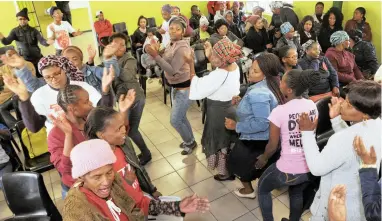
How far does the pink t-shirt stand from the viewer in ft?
7.20

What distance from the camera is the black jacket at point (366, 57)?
16.1 ft

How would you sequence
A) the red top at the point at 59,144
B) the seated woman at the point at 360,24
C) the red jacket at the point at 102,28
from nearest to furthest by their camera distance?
1. the red top at the point at 59,144
2. the seated woman at the point at 360,24
3. the red jacket at the point at 102,28

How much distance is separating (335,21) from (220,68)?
13.6 ft

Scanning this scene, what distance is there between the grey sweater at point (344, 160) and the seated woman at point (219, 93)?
1.09 metres

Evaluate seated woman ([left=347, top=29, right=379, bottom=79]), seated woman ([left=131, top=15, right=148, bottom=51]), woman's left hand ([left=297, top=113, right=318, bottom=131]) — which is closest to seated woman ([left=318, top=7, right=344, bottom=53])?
seated woman ([left=347, top=29, right=379, bottom=79])

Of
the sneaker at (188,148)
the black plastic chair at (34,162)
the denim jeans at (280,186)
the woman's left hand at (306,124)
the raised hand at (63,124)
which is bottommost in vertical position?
the sneaker at (188,148)

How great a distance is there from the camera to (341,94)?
4.12 m

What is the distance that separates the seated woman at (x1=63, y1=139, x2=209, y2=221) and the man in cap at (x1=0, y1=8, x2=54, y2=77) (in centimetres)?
483

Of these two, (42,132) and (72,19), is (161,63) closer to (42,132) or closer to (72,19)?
(42,132)

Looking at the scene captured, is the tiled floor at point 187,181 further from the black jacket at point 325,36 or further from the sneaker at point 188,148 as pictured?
the black jacket at point 325,36

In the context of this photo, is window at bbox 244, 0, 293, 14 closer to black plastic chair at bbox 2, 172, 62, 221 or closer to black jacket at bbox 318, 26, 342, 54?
black jacket at bbox 318, 26, 342, 54

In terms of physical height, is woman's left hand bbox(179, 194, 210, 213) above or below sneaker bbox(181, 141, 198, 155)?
above

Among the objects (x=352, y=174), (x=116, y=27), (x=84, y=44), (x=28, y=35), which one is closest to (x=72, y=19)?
(x=84, y=44)

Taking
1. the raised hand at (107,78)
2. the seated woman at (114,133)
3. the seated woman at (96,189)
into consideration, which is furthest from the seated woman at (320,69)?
the seated woman at (96,189)
